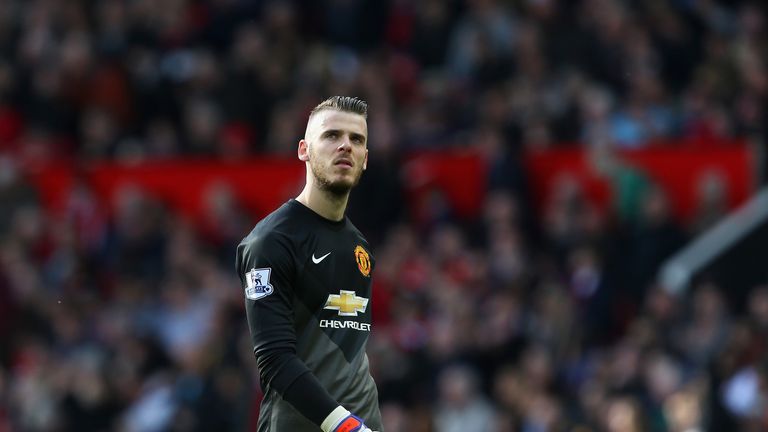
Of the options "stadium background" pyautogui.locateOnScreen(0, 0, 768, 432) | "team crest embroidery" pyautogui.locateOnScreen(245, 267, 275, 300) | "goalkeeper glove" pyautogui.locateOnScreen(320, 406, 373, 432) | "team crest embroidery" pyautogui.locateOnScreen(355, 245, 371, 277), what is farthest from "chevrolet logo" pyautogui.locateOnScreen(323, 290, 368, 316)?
"stadium background" pyautogui.locateOnScreen(0, 0, 768, 432)

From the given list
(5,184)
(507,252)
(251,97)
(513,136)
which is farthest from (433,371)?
(5,184)

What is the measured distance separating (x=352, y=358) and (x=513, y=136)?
917 cm

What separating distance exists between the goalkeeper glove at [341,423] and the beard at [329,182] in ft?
2.87

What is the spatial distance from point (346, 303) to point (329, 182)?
0.47 m

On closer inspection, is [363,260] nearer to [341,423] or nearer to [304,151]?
[304,151]

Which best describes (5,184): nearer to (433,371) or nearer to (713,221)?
(433,371)

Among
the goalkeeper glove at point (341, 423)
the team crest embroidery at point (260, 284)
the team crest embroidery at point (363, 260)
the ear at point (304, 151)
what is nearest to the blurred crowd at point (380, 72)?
the team crest embroidery at point (363, 260)

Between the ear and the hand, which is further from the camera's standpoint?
the ear

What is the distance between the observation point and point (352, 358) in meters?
6.05

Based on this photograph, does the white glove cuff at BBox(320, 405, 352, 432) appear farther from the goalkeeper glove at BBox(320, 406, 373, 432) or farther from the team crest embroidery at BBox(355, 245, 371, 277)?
the team crest embroidery at BBox(355, 245, 371, 277)

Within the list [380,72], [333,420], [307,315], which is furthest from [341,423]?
[380,72]

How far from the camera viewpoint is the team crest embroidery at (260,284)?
5754 millimetres

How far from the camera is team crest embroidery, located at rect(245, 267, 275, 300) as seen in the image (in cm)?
575

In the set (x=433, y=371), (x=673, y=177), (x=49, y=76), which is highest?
(x=49, y=76)
